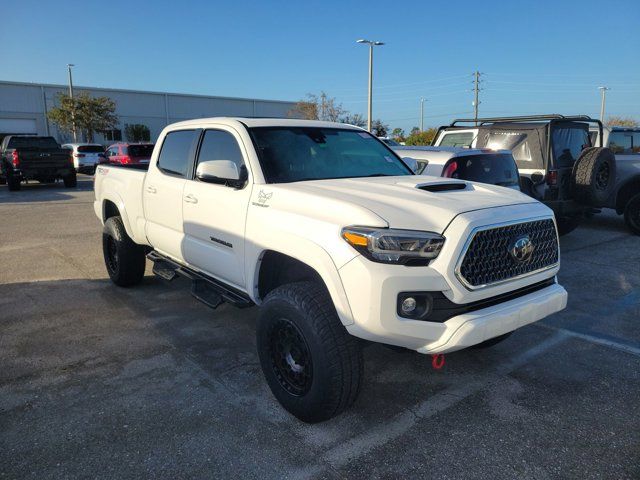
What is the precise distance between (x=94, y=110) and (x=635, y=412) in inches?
1617

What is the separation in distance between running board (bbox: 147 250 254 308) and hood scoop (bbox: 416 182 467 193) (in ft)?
4.78

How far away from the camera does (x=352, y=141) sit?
423 cm

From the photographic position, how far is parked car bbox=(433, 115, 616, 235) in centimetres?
738

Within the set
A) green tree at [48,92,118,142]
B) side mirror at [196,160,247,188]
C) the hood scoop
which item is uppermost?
green tree at [48,92,118,142]

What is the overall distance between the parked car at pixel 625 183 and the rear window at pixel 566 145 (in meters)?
1.06

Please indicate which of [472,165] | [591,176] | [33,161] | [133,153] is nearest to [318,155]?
[472,165]

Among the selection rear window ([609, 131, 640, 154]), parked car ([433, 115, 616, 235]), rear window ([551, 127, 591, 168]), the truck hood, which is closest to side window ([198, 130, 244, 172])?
the truck hood

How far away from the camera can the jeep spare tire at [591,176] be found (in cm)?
729

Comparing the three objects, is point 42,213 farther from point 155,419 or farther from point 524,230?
point 524,230

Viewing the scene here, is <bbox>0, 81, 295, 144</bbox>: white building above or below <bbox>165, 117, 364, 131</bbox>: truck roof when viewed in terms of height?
above

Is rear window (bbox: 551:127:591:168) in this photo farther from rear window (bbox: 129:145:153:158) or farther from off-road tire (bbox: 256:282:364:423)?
rear window (bbox: 129:145:153:158)

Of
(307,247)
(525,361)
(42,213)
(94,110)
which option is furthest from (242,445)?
(94,110)

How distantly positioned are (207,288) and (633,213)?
27.1 feet

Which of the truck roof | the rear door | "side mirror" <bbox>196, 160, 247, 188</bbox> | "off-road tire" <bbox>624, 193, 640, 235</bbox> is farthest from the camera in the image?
"off-road tire" <bbox>624, 193, 640, 235</bbox>
